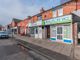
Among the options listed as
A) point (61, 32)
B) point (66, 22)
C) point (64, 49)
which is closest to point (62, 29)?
point (61, 32)

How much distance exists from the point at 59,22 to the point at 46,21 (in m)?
5.00

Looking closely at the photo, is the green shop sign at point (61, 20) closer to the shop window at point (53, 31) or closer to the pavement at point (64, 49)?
the shop window at point (53, 31)

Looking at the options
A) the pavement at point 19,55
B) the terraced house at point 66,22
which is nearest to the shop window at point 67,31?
the terraced house at point 66,22

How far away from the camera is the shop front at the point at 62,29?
18.4 m

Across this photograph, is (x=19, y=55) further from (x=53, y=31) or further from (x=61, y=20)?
(x=53, y=31)

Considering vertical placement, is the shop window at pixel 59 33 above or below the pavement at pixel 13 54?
above

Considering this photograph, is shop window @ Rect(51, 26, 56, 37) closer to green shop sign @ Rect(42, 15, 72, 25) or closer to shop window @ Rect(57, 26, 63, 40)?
green shop sign @ Rect(42, 15, 72, 25)

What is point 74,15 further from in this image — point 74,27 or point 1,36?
point 1,36

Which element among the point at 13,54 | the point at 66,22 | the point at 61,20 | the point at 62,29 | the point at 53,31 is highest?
the point at 61,20

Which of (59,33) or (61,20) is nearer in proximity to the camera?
(61,20)

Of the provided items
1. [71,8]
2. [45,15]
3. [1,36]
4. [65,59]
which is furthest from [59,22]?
[1,36]

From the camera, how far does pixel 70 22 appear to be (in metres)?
18.1

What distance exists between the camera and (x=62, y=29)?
799 inches

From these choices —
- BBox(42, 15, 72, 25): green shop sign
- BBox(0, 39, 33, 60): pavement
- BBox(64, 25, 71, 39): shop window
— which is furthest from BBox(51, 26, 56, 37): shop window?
BBox(0, 39, 33, 60): pavement
